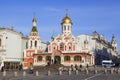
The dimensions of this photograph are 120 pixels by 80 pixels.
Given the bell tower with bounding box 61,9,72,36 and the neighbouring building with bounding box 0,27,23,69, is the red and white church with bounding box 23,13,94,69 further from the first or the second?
the neighbouring building with bounding box 0,27,23,69

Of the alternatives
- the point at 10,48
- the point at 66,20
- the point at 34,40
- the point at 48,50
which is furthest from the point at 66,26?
the point at 10,48

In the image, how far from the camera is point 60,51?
7675cm

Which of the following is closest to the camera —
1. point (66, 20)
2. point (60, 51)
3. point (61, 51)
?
point (60, 51)

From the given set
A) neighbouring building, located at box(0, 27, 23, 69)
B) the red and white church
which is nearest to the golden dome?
the red and white church

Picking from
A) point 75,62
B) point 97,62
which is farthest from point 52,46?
point 97,62

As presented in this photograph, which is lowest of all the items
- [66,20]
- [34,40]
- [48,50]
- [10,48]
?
[48,50]

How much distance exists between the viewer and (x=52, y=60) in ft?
252

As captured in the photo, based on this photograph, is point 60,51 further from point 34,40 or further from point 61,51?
point 34,40

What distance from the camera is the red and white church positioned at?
7512 centimetres

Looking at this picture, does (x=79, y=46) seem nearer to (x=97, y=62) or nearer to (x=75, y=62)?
(x=75, y=62)

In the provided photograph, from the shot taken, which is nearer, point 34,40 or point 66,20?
point 34,40

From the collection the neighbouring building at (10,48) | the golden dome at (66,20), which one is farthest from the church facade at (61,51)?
the neighbouring building at (10,48)

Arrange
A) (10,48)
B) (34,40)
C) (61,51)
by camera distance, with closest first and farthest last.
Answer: (61,51) → (10,48) → (34,40)

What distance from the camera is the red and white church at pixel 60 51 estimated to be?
246ft
